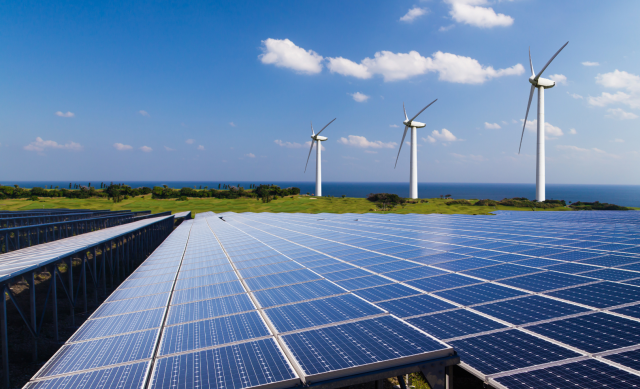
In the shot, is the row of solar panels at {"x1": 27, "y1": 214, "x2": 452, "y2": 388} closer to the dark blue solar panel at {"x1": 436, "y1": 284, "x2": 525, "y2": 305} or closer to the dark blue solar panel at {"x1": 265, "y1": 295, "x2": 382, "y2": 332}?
the dark blue solar panel at {"x1": 265, "y1": 295, "x2": 382, "y2": 332}

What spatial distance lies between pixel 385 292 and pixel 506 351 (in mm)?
4859

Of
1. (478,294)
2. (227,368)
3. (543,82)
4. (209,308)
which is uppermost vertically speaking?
(543,82)

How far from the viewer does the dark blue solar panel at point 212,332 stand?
754cm

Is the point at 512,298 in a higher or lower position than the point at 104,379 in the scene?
higher

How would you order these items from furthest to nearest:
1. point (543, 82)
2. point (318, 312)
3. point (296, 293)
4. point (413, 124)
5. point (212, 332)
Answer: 1. point (413, 124)
2. point (543, 82)
3. point (296, 293)
4. point (318, 312)
5. point (212, 332)

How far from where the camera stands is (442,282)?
12617mm

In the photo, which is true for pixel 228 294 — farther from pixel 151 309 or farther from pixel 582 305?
pixel 582 305

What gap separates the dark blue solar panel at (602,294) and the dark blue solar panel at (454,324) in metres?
3.71

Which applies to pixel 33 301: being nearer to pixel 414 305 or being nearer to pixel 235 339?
pixel 235 339

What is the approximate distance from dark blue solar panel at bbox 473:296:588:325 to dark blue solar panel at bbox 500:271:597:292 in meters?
1.30

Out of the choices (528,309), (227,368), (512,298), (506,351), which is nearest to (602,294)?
(512,298)

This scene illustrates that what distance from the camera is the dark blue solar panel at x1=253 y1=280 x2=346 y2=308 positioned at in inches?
423

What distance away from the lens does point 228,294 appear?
39.0 feet

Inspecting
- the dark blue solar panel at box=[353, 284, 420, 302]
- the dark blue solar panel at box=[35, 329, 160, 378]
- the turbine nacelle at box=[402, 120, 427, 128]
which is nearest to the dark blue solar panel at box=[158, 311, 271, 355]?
the dark blue solar panel at box=[35, 329, 160, 378]
